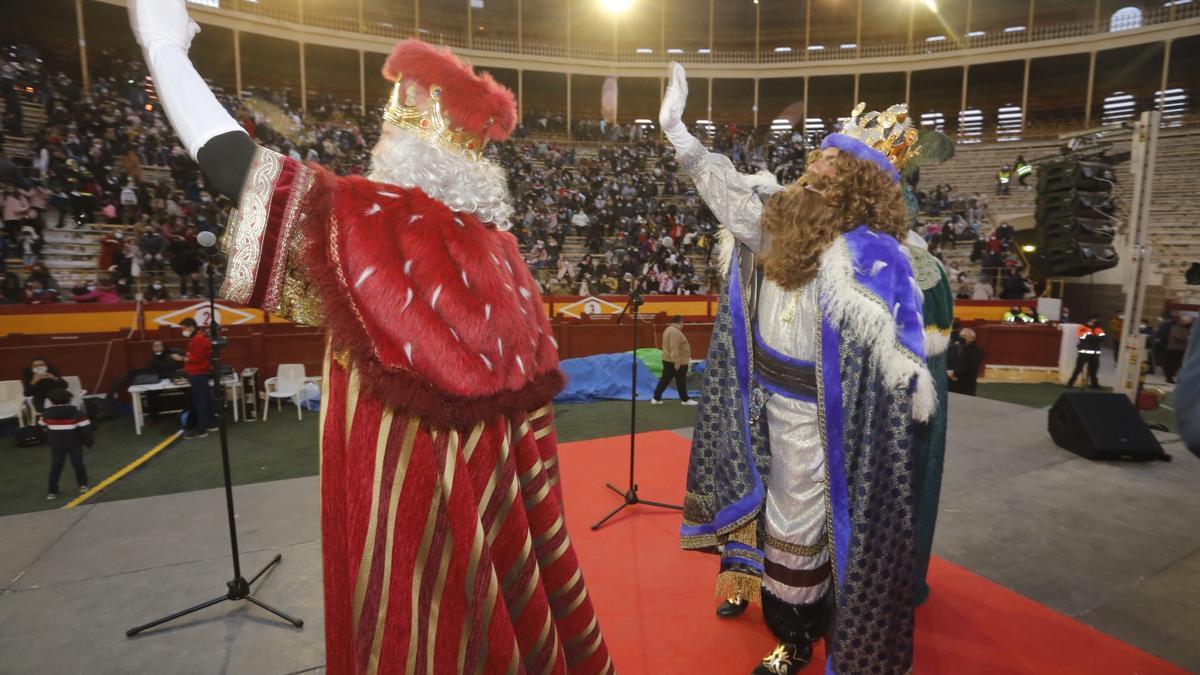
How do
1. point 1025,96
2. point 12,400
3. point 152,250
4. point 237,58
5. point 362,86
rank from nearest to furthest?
point 12,400
point 152,250
point 237,58
point 362,86
point 1025,96

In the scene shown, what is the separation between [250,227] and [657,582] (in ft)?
9.72

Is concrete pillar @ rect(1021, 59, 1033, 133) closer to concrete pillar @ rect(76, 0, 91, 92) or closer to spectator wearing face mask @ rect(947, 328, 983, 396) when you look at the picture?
spectator wearing face mask @ rect(947, 328, 983, 396)

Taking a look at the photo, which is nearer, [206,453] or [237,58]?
[206,453]

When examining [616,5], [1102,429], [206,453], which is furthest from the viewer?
[616,5]

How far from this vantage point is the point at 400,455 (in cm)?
128

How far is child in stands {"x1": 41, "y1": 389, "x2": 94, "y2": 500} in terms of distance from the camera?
16.4 ft

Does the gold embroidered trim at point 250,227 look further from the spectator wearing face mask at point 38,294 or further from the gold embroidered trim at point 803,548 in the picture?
the spectator wearing face mask at point 38,294

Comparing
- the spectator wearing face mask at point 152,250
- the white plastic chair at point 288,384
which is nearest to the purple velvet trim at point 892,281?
the white plastic chair at point 288,384

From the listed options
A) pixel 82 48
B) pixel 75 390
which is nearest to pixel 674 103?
pixel 75 390

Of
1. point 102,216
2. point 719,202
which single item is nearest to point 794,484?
point 719,202

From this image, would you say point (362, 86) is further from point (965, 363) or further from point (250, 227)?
point (250, 227)

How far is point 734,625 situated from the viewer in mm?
2982

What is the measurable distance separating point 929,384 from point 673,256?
15.6 m

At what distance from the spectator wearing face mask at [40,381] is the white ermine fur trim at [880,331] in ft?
26.0
